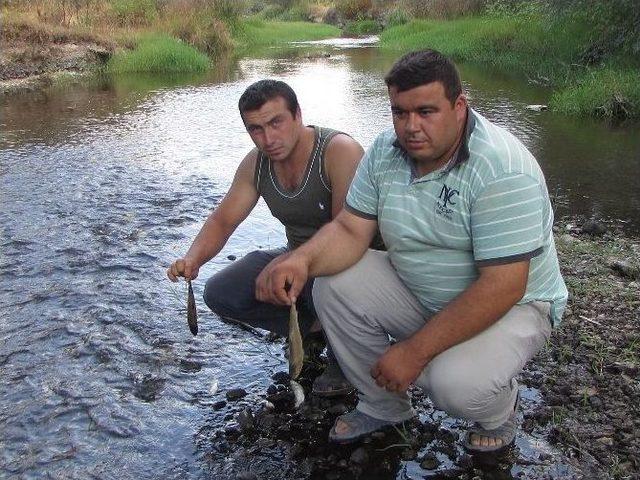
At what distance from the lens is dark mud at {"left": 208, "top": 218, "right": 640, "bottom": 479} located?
2.83 m

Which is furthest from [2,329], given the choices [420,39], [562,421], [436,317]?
[420,39]

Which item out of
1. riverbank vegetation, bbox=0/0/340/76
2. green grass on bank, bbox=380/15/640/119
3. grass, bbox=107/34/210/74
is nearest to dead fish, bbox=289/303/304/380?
green grass on bank, bbox=380/15/640/119

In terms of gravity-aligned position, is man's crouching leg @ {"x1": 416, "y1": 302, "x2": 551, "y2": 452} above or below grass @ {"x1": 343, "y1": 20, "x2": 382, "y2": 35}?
below

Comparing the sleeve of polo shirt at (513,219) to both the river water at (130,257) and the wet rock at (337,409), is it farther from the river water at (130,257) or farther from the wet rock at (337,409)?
the river water at (130,257)

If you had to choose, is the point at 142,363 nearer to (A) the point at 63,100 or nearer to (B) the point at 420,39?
(A) the point at 63,100

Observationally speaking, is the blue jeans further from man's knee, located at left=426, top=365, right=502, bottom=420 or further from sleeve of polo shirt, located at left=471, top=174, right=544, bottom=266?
sleeve of polo shirt, located at left=471, top=174, right=544, bottom=266

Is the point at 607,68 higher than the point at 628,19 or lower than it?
lower

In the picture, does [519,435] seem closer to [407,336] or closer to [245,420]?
[407,336]

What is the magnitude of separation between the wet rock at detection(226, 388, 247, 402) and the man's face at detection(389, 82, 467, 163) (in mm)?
1614

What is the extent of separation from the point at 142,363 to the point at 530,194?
241 centimetres

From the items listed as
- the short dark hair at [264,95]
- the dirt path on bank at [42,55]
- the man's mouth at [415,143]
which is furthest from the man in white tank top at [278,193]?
the dirt path on bank at [42,55]

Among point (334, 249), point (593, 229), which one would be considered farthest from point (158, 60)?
point (334, 249)

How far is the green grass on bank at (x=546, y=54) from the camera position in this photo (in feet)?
34.8

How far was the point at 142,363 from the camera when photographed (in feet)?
12.5
